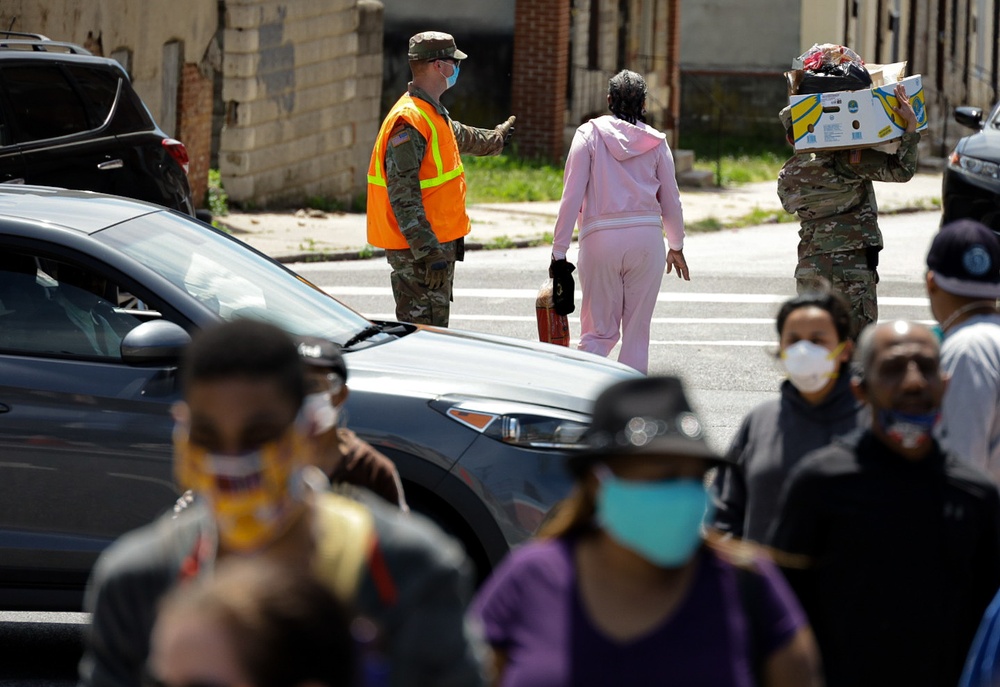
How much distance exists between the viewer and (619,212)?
8805 mm

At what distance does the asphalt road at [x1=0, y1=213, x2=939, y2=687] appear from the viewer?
6254 millimetres

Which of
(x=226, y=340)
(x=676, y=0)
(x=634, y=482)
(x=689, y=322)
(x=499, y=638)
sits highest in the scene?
(x=676, y=0)

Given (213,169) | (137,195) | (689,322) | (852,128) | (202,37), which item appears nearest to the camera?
(852,128)

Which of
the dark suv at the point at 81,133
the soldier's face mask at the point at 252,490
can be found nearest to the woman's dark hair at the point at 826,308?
the soldier's face mask at the point at 252,490

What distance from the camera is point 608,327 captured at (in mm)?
8984

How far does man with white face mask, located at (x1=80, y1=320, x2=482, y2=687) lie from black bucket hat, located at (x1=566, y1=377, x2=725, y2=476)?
32 cm

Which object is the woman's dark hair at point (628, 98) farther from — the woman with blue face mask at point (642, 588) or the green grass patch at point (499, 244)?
the green grass patch at point (499, 244)

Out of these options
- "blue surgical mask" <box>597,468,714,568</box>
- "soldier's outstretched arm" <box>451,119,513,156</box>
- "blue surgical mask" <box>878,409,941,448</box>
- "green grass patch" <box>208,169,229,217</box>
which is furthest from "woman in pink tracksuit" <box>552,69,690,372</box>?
"green grass patch" <box>208,169,229,217</box>

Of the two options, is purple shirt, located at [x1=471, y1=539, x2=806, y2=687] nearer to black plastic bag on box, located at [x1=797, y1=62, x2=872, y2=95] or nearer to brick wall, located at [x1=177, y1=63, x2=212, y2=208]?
black plastic bag on box, located at [x1=797, y1=62, x2=872, y2=95]

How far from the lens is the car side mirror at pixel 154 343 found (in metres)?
5.37

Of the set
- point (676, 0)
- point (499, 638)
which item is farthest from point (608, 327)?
point (676, 0)

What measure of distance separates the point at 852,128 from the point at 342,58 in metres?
13.5

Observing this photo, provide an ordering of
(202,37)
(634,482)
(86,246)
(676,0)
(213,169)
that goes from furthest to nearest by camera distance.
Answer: (676,0) → (213,169) → (202,37) → (86,246) → (634,482)

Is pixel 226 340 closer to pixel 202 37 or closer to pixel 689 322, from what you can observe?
pixel 689 322
